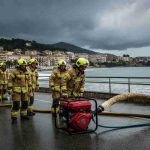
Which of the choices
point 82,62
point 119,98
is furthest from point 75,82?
point 119,98

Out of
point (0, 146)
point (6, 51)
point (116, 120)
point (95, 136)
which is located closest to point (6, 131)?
point (0, 146)

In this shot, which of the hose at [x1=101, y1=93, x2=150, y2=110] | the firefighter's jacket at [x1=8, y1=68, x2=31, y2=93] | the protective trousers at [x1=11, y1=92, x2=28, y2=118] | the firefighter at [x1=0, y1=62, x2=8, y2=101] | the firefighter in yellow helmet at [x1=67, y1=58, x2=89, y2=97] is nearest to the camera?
the hose at [x1=101, y1=93, x2=150, y2=110]

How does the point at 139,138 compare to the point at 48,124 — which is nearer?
the point at 139,138

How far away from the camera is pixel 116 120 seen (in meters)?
11.1

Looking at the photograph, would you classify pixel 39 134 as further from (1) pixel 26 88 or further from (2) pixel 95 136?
(1) pixel 26 88

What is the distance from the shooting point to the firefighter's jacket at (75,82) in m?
10.9

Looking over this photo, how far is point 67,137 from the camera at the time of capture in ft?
29.3

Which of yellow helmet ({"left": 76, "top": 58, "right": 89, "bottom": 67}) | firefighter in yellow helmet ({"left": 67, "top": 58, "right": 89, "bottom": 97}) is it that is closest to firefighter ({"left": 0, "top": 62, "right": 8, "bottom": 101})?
firefighter in yellow helmet ({"left": 67, "top": 58, "right": 89, "bottom": 97})

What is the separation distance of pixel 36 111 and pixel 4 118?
5.03 ft

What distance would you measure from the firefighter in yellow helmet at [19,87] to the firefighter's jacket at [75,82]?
5.12 feet

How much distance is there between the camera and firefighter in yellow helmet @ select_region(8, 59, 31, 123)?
38.7 ft

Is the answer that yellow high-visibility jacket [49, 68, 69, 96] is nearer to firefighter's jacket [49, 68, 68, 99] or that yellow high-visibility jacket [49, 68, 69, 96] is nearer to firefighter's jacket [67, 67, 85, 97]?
firefighter's jacket [49, 68, 68, 99]

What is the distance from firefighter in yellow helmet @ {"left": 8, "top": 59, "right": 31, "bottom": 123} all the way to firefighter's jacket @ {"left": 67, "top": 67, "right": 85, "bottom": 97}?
156cm

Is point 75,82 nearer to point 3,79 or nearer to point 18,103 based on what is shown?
point 18,103
